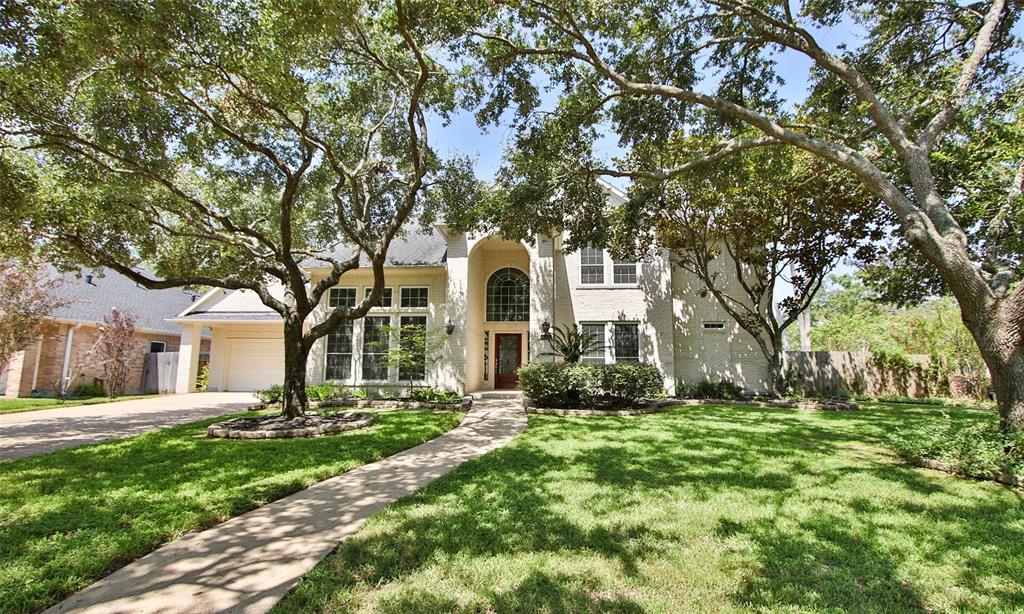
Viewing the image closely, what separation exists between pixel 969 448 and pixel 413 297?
14132mm

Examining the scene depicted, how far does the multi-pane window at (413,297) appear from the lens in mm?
15922

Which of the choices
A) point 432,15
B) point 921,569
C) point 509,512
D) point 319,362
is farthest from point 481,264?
point 921,569

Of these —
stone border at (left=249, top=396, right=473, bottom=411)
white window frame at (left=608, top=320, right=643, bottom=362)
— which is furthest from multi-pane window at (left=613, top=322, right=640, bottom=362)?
stone border at (left=249, top=396, right=473, bottom=411)

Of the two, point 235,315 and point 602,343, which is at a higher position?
point 235,315

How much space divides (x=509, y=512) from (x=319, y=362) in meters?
13.5

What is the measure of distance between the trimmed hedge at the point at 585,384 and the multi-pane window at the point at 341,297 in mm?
7621

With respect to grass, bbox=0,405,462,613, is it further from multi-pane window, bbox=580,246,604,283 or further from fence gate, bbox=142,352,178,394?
fence gate, bbox=142,352,178,394

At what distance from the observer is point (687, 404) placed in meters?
13.1

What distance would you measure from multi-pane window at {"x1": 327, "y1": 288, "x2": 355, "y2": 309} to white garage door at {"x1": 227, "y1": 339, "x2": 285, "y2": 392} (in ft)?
12.4

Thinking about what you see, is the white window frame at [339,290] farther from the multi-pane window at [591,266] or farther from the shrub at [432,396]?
the multi-pane window at [591,266]

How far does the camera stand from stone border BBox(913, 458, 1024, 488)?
486 cm

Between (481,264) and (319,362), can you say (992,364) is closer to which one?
(481,264)

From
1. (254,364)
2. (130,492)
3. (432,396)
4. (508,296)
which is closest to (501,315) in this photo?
(508,296)

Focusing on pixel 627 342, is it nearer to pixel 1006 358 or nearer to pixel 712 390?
pixel 712 390
